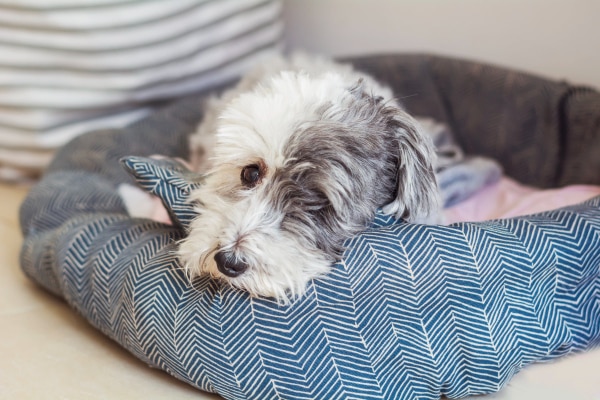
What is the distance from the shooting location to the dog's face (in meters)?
1.65

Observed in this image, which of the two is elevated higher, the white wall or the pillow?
the white wall

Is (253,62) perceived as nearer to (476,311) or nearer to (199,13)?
(199,13)

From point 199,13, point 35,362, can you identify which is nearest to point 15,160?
point 199,13

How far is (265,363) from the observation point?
1632mm

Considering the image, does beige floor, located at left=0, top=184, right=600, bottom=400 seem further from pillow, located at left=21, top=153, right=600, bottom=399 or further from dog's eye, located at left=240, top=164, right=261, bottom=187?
dog's eye, located at left=240, top=164, right=261, bottom=187

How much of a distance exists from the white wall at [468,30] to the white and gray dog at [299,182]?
131 centimetres

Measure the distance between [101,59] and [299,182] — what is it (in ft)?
5.52

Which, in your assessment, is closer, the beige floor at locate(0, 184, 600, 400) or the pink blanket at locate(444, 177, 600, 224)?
the beige floor at locate(0, 184, 600, 400)

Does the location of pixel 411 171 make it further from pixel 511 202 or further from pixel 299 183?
pixel 511 202

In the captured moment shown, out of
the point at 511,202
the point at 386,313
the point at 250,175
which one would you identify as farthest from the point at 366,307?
the point at 511,202

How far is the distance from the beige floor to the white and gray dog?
349 mm

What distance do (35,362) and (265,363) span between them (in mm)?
719

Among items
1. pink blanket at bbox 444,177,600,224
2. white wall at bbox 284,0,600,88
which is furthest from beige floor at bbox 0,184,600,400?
white wall at bbox 284,0,600,88

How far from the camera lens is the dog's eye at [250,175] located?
5.95 ft
